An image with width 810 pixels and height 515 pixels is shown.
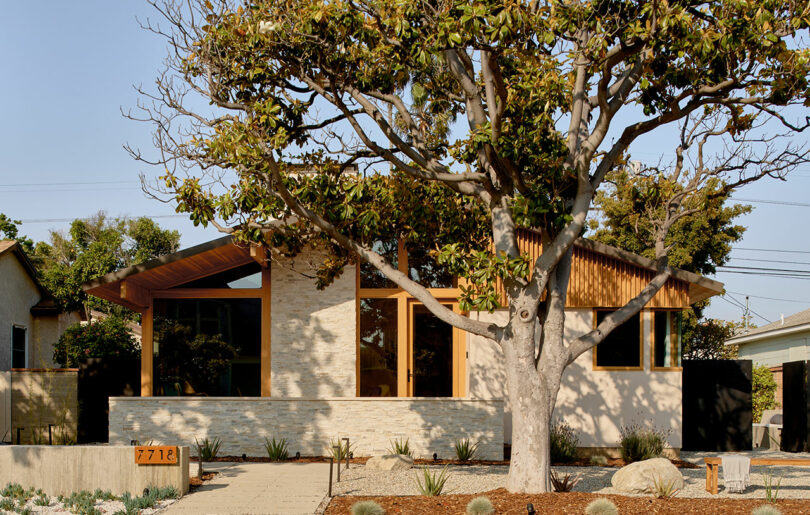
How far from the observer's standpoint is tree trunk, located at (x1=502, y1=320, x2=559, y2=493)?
11.2 m

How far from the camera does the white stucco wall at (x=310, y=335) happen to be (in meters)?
16.9

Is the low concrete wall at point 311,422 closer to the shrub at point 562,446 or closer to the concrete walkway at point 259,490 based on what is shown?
the shrub at point 562,446

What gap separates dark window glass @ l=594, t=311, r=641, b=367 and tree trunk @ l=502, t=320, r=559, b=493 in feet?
20.2

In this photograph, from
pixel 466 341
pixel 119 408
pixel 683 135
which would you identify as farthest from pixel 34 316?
pixel 683 135

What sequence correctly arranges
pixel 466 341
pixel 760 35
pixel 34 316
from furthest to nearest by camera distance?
1. pixel 34 316
2. pixel 466 341
3. pixel 760 35

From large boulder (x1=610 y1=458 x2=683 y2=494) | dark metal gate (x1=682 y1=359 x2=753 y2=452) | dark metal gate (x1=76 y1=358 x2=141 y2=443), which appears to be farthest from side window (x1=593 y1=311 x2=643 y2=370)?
dark metal gate (x1=76 y1=358 x2=141 y2=443)

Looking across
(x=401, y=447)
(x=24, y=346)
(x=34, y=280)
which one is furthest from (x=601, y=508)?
(x=34, y=280)

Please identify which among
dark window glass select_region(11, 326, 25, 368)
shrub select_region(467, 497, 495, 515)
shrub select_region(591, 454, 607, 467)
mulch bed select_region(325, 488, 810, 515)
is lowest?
shrub select_region(591, 454, 607, 467)

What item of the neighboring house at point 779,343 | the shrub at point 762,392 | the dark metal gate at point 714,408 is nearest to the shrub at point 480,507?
the dark metal gate at point 714,408

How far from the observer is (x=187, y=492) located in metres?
11.8

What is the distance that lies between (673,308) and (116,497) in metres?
11.1

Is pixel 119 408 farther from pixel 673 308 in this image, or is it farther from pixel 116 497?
pixel 673 308

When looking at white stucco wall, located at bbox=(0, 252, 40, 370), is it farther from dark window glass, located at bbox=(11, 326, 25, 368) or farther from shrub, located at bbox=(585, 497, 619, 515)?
shrub, located at bbox=(585, 497, 619, 515)

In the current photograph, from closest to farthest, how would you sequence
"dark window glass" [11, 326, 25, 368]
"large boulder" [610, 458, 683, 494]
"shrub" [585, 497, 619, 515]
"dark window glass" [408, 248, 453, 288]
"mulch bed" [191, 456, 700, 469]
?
"shrub" [585, 497, 619, 515] < "large boulder" [610, 458, 683, 494] < "mulch bed" [191, 456, 700, 469] < "dark window glass" [408, 248, 453, 288] < "dark window glass" [11, 326, 25, 368]
